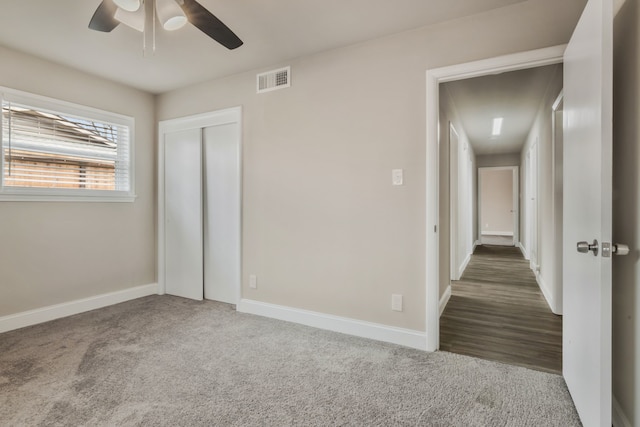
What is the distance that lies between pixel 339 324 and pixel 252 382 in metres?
1.01

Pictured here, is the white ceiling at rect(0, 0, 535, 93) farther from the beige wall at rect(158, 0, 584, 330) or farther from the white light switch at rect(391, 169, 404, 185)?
the white light switch at rect(391, 169, 404, 185)

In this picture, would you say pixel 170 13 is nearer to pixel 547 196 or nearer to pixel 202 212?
pixel 202 212

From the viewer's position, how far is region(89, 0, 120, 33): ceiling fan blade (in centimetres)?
177

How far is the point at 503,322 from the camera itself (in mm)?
3078

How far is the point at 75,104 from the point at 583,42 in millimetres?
4114

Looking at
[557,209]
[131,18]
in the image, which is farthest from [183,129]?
[557,209]

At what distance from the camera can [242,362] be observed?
2.25m

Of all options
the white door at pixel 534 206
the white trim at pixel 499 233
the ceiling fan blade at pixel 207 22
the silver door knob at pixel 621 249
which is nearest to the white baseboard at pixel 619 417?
the silver door knob at pixel 621 249

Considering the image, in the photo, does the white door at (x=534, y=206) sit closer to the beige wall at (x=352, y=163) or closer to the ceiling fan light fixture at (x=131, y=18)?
the beige wall at (x=352, y=163)

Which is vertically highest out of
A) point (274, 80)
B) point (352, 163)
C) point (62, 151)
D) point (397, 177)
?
point (274, 80)

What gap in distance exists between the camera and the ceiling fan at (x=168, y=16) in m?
1.71

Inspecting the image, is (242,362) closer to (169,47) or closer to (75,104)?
(169,47)

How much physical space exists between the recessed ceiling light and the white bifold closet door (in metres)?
4.21

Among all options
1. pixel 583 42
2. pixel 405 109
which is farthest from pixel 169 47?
pixel 583 42
